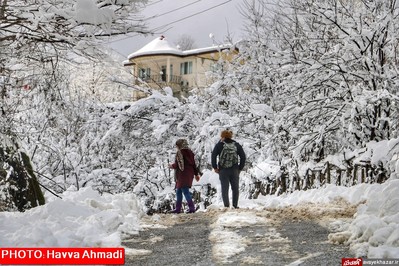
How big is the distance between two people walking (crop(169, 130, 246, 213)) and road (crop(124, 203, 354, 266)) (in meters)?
1.58

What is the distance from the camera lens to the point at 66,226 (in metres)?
7.01

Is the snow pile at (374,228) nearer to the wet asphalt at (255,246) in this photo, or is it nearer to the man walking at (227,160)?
the wet asphalt at (255,246)

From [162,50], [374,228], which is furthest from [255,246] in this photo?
[162,50]

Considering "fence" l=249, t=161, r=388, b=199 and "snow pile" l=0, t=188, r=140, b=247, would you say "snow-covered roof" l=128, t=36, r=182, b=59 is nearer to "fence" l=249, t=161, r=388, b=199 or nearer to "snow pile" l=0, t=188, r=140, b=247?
"fence" l=249, t=161, r=388, b=199

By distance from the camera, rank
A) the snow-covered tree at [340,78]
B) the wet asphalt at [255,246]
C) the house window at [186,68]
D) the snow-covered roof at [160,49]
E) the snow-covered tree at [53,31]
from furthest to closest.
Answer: the house window at [186,68] < the snow-covered roof at [160,49] < the snow-covered tree at [340,78] < the snow-covered tree at [53,31] < the wet asphalt at [255,246]

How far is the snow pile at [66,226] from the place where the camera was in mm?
6090

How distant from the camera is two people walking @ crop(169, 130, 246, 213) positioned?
1055cm

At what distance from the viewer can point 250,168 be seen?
16.6 metres

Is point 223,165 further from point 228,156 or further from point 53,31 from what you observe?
point 53,31

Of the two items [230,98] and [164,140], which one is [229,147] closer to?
[230,98]

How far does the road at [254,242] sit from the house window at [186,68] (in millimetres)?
42824

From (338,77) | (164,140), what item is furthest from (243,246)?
(164,140)

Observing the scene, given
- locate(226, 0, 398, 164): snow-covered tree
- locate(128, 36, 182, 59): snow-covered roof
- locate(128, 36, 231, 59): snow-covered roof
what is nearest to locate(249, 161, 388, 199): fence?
locate(226, 0, 398, 164): snow-covered tree

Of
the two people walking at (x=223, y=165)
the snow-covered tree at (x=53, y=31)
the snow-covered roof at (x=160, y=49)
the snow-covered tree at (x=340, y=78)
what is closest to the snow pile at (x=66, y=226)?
the snow-covered tree at (x=53, y=31)
